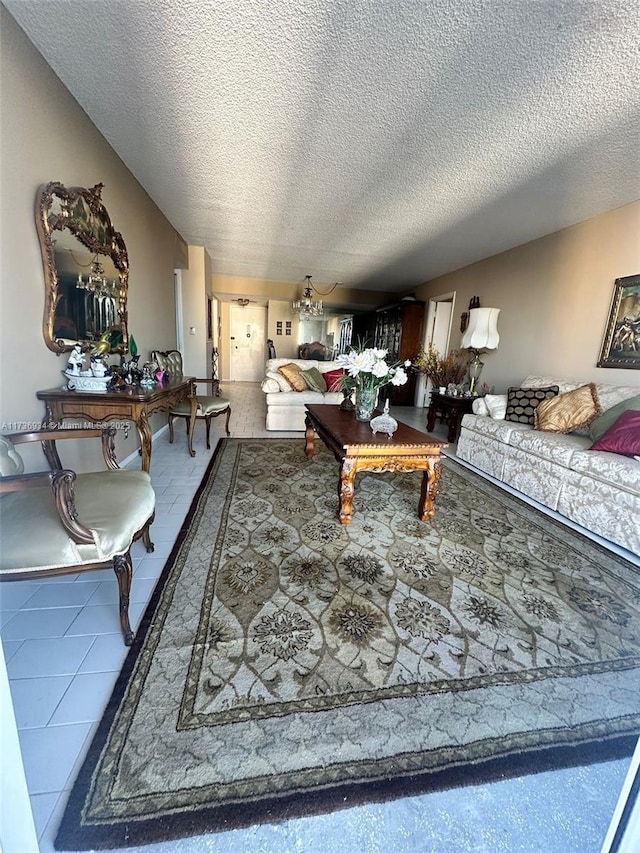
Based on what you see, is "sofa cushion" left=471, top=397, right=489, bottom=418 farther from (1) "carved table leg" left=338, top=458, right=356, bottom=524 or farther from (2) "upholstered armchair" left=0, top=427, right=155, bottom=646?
(2) "upholstered armchair" left=0, top=427, right=155, bottom=646

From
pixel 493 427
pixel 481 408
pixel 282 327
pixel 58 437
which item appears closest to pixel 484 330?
pixel 481 408

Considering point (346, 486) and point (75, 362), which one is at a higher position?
point (75, 362)

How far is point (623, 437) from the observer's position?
2.23 m

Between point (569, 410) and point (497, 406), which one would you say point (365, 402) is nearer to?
point (497, 406)

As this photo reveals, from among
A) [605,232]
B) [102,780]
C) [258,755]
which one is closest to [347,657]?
[258,755]

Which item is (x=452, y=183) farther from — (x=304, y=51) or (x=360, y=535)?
(x=360, y=535)

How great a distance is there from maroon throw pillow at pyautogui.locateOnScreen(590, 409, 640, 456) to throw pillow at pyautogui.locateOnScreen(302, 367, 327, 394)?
2.88 m

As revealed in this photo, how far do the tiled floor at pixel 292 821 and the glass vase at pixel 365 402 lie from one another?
1.93 metres

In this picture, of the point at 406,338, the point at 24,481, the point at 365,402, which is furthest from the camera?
the point at 406,338

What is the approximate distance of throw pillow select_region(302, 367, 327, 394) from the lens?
4.39m

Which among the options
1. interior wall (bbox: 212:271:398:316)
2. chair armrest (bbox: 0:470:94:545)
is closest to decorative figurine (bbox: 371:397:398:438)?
chair armrest (bbox: 0:470:94:545)

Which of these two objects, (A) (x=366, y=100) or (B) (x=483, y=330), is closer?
(A) (x=366, y=100)

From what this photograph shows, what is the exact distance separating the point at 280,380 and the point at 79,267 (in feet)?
7.83

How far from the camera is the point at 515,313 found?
4070mm
